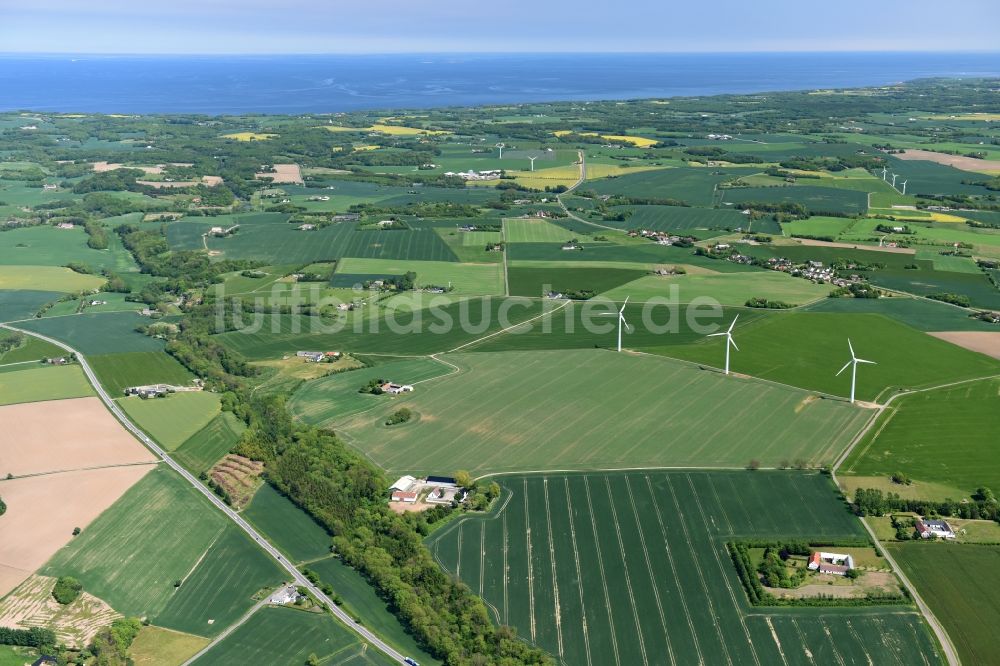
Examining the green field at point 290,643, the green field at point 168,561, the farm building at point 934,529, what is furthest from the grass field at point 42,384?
the farm building at point 934,529

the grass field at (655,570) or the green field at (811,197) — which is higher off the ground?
the green field at (811,197)

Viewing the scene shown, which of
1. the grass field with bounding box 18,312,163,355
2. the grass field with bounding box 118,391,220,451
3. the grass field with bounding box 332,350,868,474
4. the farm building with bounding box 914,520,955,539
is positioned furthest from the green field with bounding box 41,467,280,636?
the farm building with bounding box 914,520,955,539

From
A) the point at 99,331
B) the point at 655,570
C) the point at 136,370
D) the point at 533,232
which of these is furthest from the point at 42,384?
the point at 533,232

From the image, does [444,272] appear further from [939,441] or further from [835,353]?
[939,441]

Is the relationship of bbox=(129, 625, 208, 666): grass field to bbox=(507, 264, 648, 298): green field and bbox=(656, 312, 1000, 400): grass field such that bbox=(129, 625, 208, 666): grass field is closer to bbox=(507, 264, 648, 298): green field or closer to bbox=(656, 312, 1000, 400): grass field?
bbox=(656, 312, 1000, 400): grass field

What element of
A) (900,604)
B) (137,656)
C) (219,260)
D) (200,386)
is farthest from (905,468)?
(219,260)

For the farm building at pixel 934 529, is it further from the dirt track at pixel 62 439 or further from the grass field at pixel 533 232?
the grass field at pixel 533 232
